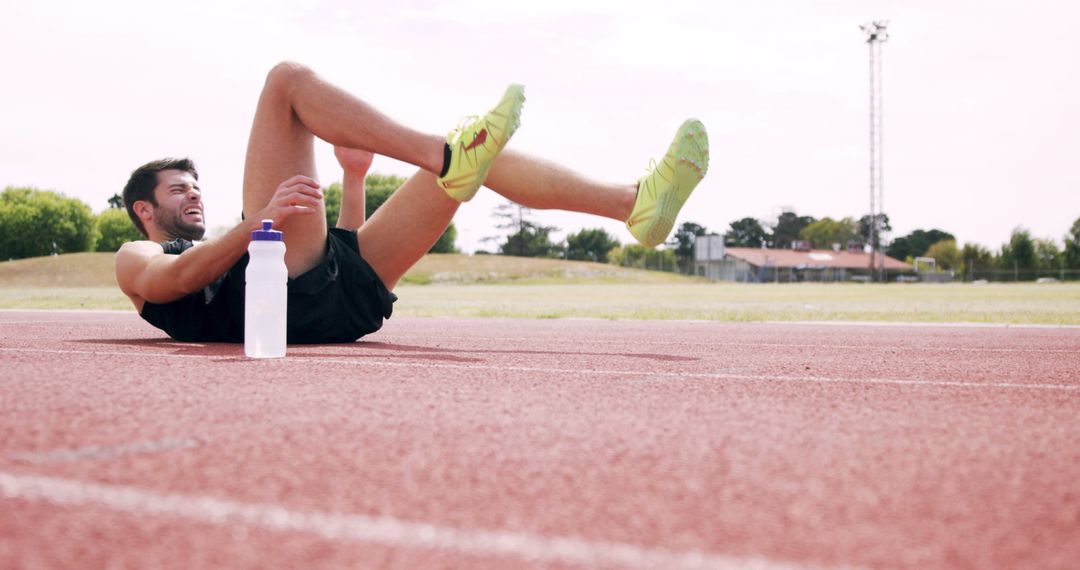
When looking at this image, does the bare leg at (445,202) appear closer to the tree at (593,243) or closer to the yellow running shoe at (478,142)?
the yellow running shoe at (478,142)

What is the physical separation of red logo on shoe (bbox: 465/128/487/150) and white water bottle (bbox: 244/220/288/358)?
86cm

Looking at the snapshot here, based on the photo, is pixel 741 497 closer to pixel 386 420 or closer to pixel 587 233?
pixel 386 420

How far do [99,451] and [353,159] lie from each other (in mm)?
2824

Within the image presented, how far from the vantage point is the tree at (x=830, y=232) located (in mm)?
122875

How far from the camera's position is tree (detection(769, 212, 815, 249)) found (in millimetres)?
129250

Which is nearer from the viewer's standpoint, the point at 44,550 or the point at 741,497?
the point at 44,550

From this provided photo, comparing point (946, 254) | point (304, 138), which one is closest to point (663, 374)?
point (304, 138)

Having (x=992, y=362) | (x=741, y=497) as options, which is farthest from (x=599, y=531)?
(x=992, y=362)

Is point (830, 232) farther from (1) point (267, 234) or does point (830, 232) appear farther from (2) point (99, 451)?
(2) point (99, 451)

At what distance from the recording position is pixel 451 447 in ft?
6.46

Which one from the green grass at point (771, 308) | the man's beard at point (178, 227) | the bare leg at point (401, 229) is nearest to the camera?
the bare leg at point (401, 229)

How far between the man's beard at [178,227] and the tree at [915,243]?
135 meters

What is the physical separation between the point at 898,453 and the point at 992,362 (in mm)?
2771

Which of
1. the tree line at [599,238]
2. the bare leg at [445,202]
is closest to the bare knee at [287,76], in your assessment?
the bare leg at [445,202]
